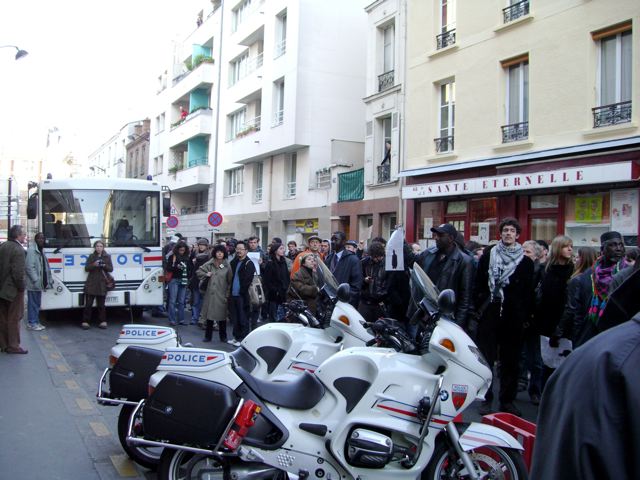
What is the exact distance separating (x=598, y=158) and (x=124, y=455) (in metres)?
11.6

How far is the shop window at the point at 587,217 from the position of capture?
1328 cm

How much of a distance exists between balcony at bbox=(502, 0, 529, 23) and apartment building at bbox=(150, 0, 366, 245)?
9165mm

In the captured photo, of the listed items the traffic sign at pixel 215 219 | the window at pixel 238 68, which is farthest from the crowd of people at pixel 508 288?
the window at pixel 238 68

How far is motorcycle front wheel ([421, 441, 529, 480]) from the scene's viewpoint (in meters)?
4.00

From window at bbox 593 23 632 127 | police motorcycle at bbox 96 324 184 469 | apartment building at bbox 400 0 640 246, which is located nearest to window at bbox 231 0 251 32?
apartment building at bbox 400 0 640 246

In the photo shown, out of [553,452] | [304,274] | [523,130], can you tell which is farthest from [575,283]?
[523,130]

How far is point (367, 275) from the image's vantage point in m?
9.23

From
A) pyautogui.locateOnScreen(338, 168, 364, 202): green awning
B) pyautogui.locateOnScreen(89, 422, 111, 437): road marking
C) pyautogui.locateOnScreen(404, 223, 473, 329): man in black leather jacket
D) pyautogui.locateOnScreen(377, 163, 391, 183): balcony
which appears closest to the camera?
pyautogui.locateOnScreen(89, 422, 111, 437): road marking

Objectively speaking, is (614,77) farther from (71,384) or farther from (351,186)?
(71,384)

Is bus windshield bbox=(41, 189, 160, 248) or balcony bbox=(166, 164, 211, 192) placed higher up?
balcony bbox=(166, 164, 211, 192)

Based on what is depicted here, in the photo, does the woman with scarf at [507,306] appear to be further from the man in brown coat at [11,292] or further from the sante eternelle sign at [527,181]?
the sante eternelle sign at [527,181]

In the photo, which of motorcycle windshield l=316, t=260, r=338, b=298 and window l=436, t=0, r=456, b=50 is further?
window l=436, t=0, r=456, b=50

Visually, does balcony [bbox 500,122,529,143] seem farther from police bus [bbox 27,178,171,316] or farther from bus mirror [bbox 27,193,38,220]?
bus mirror [bbox 27,193,38,220]

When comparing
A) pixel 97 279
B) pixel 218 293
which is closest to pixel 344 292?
pixel 218 293
